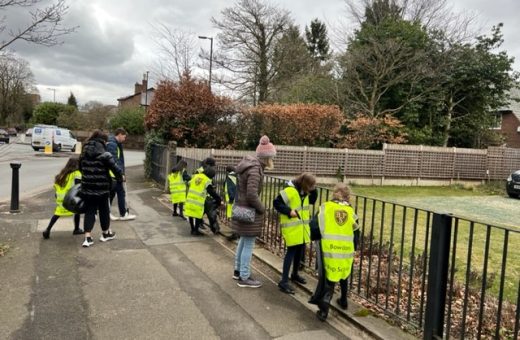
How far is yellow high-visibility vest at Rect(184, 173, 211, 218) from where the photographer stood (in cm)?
693

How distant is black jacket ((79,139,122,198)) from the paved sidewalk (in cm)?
86

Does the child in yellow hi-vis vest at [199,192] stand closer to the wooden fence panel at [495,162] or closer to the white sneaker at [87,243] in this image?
the white sneaker at [87,243]

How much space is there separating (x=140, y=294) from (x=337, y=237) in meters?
Answer: 2.19

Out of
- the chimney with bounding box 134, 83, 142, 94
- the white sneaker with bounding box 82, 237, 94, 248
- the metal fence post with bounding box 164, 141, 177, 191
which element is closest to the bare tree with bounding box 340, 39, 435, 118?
the metal fence post with bounding box 164, 141, 177, 191

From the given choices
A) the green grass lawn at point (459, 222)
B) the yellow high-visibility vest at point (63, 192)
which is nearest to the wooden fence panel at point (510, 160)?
the green grass lawn at point (459, 222)

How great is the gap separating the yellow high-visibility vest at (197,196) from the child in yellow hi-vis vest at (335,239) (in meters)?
3.24

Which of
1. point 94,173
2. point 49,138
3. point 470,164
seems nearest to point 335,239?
point 94,173

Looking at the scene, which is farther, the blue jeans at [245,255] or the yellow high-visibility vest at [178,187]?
the yellow high-visibility vest at [178,187]

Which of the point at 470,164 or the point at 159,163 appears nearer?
the point at 159,163

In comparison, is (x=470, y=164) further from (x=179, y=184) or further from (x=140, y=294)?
(x=140, y=294)

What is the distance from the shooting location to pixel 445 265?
3.42 meters

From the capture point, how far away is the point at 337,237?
3957mm

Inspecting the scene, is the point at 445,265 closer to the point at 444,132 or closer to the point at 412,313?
the point at 412,313

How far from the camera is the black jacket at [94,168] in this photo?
597 cm
